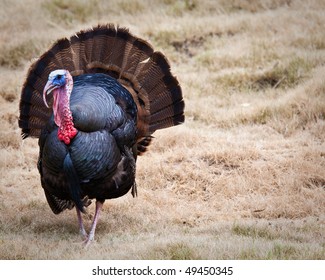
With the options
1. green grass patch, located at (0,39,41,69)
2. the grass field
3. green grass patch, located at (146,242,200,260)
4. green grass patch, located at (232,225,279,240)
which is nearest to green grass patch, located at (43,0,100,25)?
the grass field

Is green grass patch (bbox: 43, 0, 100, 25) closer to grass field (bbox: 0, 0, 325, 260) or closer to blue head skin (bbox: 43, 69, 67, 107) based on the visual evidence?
grass field (bbox: 0, 0, 325, 260)

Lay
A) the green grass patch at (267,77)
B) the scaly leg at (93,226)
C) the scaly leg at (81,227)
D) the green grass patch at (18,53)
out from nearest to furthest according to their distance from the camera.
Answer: the scaly leg at (93,226)
the scaly leg at (81,227)
the green grass patch at (267,77)
the green grass patch at (18,53)

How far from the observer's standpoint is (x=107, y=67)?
6953 millimetres

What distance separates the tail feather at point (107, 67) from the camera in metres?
6.92

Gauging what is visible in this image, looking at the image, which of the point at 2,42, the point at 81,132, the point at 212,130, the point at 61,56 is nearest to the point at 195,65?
the point at 212,130

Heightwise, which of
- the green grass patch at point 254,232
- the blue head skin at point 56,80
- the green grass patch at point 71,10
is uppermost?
the blue head skin at point 56,80

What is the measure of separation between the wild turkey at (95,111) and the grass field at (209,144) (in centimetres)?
46

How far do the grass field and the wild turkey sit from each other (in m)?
0.46

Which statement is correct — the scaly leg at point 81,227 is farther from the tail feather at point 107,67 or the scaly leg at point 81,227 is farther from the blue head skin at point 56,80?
the blue head skin at point 56,80

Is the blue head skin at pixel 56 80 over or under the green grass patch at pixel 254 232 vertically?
over

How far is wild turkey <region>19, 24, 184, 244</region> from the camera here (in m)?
5.97

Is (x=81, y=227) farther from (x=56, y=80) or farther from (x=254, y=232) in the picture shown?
(x=254, y=232)

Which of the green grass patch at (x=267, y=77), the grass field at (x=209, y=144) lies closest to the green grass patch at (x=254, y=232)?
the grass field at (x=209, y=144)

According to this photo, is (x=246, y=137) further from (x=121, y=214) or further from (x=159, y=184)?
(x=121, y=214)
